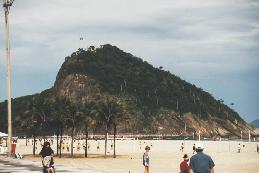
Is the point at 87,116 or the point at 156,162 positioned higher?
the point at 87,116

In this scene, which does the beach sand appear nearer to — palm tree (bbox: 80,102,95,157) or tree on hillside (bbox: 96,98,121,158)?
palm tree (bbox: 80,102,95,157)

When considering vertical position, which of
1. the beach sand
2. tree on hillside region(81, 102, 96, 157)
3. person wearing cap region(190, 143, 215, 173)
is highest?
tree on hillside region(81, 102, 96, 157)

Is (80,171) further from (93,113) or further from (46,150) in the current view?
(93,113)

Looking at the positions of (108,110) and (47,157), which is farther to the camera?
(108,110)

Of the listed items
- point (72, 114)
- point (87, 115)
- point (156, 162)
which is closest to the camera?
point (156, 162)

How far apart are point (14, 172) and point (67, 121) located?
45.9m

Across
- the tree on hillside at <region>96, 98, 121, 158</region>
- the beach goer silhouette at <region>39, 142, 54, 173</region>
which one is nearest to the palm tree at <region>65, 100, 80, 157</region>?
the tree on hillside at <region>96, 98, 121, 158</region>

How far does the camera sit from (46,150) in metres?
20.7

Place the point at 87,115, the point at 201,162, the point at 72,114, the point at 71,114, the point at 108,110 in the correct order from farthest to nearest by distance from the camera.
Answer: the point at 71,114
the point at 72,114
the point at 87,115
the point at 108,110
the point at 201,162

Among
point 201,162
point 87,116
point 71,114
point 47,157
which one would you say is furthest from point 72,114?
point 201,162

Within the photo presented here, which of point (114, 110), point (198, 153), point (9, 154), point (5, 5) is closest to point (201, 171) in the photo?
point (198, 153)

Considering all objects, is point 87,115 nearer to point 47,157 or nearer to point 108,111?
point 108,111

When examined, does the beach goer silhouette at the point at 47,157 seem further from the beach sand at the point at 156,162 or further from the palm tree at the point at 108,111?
the palm tree at the point at 108,111

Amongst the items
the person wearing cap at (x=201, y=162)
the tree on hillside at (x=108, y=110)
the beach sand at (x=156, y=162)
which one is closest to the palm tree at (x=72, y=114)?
the tree on hillside at (x=108, y=110)
